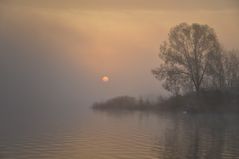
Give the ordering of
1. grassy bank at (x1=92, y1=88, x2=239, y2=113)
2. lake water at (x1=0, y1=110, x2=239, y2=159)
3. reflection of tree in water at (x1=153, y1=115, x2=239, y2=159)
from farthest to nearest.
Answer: grassy bank at (x1=92, y1=88, x2=239, y2=113) → reflection of tree in water at (x1=153, y1=115, x2=239, y2=159) → lake water at (x1=0, y1=110, x2=239, y2=159)

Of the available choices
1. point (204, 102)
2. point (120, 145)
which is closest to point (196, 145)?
point (120, 145)

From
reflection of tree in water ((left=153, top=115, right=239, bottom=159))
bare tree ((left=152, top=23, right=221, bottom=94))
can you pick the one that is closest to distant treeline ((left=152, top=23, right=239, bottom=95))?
bare tree ((left=152, top=23, right=221, bottom=94))

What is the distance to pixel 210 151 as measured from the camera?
17188mm

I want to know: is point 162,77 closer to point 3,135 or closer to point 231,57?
point 231,57

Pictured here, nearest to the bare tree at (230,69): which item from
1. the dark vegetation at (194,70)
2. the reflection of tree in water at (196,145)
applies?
the dark vegetation at (194,70)

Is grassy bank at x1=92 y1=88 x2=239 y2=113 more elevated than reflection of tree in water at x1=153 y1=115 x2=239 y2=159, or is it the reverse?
grassy bank at x1=92 y1=88 x2=239 y2=113

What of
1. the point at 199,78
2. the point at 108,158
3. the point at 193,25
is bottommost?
the point at 108,158

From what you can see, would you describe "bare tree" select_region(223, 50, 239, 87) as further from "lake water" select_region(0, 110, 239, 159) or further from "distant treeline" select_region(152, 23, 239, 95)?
"lake water" select_region(0, 110, 239, 159)

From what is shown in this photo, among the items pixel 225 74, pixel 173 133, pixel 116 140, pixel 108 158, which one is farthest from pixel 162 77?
pixel 108 158

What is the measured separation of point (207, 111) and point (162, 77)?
629 cm

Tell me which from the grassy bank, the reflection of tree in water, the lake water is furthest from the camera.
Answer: the grassy bank

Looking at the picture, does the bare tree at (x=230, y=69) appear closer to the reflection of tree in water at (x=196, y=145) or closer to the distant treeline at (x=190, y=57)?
the distant treeline at (x=190, y=57)

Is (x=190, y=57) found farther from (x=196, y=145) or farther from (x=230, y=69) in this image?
(x=196, y=145)

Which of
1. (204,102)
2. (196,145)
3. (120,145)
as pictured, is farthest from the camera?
A: (204,102)
